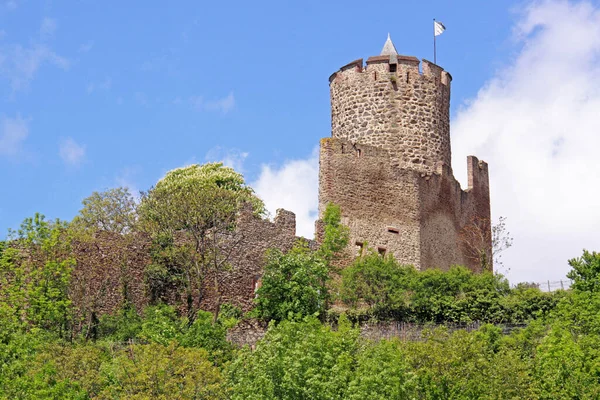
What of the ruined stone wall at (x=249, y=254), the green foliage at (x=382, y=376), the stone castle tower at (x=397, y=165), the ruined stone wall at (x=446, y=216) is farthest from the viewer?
the ruined stone wall at (x=446, y=216)

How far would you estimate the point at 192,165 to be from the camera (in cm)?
4941

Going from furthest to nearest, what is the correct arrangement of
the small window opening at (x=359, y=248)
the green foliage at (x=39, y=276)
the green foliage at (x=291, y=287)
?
the small window opening at (x=359, y=248)
the green foliage at (x=291, y=287)
the green foliage at (x=39, y=276)

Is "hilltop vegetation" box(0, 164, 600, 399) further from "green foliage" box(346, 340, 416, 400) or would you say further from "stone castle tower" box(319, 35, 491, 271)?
"stone castle tower" box(319, 35, 491, 271)

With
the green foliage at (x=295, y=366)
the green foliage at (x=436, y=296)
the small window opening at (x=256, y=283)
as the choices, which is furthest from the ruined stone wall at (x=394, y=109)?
the green foliage at (x=295, y=366)

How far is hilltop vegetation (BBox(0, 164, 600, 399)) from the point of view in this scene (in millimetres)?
27172

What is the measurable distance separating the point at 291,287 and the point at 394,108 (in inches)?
377

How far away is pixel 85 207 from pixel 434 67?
14.3 meters

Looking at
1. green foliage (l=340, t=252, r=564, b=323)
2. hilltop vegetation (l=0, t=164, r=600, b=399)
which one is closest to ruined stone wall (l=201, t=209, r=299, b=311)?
hilltop vegetation (l=0, t=164, r=600, b=399)

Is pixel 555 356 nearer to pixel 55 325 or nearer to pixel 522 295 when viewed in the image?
pixel 522 295

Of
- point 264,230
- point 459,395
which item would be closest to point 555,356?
point 459,395

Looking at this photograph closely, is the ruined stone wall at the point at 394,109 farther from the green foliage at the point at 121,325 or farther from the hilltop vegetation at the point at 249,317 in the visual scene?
the green foliage at the point at 121,325

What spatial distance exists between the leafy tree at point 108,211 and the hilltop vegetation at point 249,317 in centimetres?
5

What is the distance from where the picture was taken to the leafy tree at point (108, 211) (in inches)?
1658

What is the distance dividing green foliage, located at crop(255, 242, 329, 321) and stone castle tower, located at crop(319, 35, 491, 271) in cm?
347
